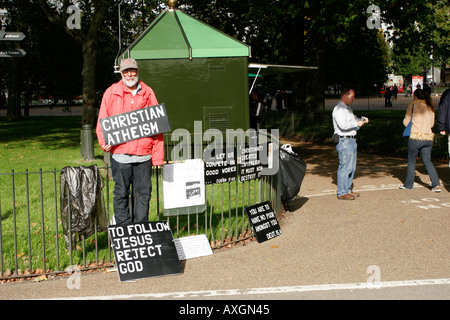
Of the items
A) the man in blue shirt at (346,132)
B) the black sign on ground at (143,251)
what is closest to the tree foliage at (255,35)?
the man in blue shirt at (346,132)

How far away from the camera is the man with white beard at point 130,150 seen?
6.07 meters

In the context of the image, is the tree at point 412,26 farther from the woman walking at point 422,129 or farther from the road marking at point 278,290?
the road marking at point 278,290

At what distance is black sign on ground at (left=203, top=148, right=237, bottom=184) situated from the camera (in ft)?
22.9

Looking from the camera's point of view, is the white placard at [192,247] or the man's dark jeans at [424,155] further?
the man's dark jeans at [424,155]

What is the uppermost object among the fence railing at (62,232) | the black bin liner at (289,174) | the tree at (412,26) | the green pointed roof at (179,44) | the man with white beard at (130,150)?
the tree at (412,26)

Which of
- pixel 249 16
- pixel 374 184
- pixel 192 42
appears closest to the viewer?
pixel 374 184

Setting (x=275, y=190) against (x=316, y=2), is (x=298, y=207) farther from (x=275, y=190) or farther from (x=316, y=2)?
(x=316, y=2)

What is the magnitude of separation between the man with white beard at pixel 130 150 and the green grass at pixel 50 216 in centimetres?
22

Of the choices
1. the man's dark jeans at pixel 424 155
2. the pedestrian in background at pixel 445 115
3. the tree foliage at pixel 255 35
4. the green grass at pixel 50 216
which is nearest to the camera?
the green grass at pixel 50 216

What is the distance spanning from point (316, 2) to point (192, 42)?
15.9 ft

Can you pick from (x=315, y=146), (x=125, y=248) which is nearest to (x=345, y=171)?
(x=125, y=248)

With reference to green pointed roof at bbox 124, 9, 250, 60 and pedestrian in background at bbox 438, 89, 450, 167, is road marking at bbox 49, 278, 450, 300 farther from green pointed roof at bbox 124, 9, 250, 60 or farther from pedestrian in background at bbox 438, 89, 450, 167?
green pointed roof at bbox 124, 9, 250, 60

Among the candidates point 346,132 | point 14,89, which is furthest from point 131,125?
point 14,89

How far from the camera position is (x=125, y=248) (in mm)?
5965
